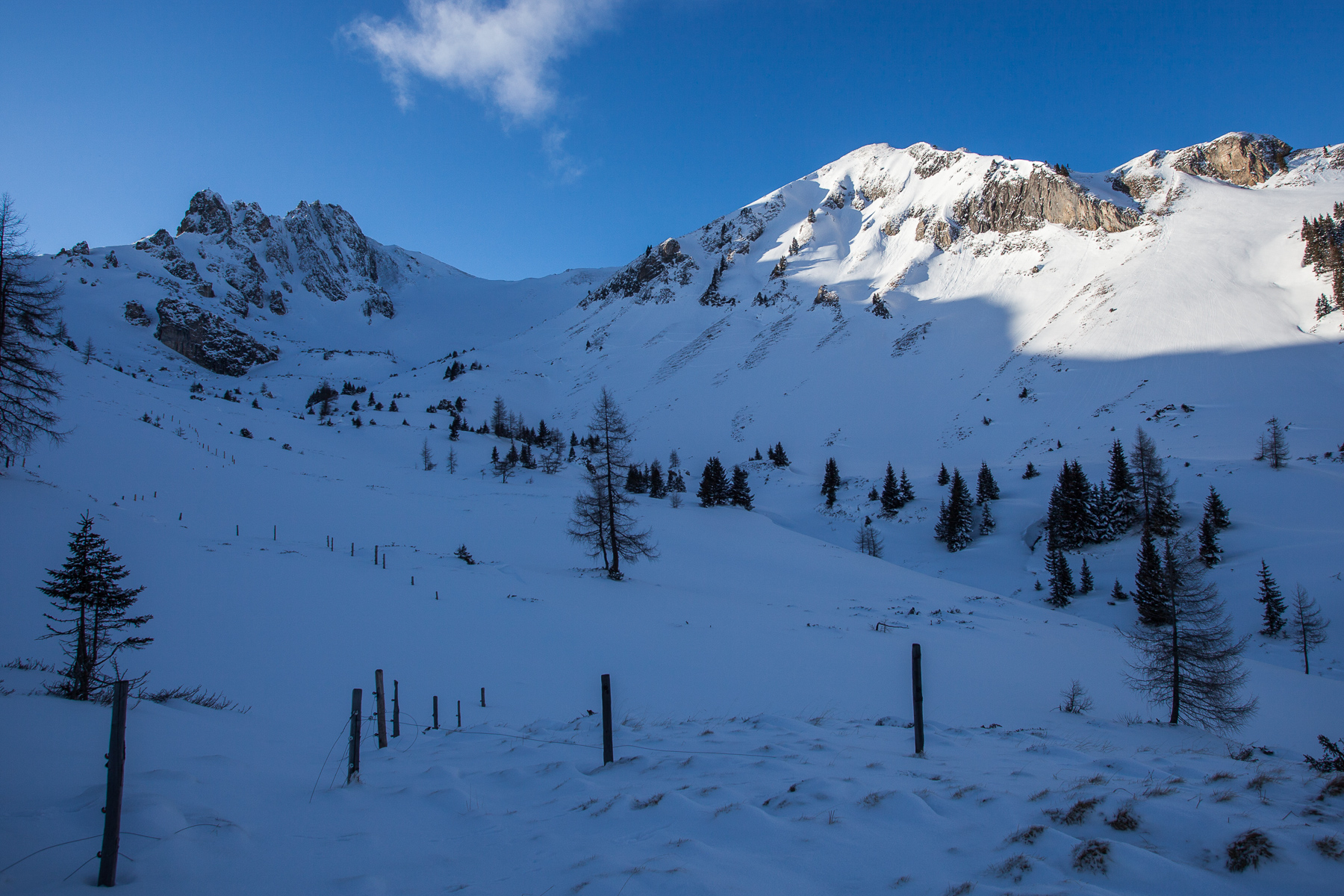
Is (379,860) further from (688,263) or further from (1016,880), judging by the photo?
(688,263)

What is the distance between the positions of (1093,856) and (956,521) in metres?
51.9

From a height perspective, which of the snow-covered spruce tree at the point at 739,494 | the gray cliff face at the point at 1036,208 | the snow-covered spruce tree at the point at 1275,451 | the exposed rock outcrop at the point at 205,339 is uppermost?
the gray cliff face at the point at 1036,208

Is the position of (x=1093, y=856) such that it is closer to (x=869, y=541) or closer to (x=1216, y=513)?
(x=869, y=541)

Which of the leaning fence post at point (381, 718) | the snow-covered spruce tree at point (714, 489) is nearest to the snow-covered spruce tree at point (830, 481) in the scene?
the snow-covered spruce tree at point (714, 489)

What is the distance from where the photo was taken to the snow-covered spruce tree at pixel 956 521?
49625 millimetres

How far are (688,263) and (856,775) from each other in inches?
8036

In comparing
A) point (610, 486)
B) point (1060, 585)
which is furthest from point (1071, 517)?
point (610, 486)

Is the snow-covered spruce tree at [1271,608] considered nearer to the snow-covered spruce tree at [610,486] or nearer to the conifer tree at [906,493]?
the conifer tree at [906,493]

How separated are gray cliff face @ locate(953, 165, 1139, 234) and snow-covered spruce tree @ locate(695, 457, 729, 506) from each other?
10951 centimetres

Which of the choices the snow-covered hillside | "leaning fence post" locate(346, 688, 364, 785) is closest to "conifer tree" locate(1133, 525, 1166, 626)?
the snow-covered hillside

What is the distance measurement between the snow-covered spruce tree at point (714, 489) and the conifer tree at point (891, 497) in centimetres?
1758

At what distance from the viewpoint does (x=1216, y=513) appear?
128 feet

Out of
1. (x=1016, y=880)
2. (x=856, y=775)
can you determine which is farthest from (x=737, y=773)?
(x=1016, y=880)

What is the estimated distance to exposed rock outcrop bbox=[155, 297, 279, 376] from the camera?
14200 centimetres
